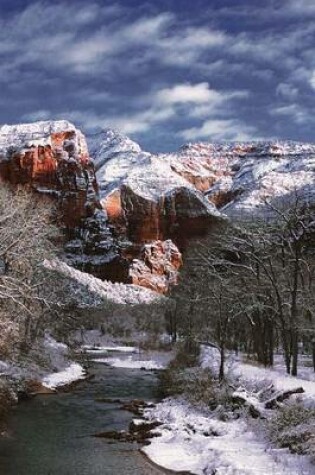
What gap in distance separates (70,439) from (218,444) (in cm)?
629

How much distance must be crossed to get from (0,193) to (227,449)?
66.3 ft

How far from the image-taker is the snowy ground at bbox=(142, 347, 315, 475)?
693 inches

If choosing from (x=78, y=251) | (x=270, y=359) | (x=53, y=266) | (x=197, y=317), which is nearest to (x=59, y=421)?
(x=270, y=359)

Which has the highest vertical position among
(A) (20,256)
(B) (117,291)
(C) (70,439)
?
(B) (117,291)

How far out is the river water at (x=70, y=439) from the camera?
19.0 metres

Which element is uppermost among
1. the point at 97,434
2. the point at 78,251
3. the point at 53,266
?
the point at 78,251

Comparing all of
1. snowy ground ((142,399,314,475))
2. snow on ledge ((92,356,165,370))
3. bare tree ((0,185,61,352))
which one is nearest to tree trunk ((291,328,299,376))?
snowy ground ((142,399,314,475))

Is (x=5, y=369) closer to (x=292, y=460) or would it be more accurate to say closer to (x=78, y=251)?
(x=292, y=460)

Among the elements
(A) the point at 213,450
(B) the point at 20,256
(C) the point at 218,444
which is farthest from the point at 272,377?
(B) the point at 20,256

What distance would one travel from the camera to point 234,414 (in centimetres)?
2455

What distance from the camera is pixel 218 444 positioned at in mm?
20969

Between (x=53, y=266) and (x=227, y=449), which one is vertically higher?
(x=53, y=266)

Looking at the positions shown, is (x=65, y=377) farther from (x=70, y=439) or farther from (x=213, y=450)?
(x=213, y=450)

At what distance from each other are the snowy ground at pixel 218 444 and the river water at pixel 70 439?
3.83 feet
